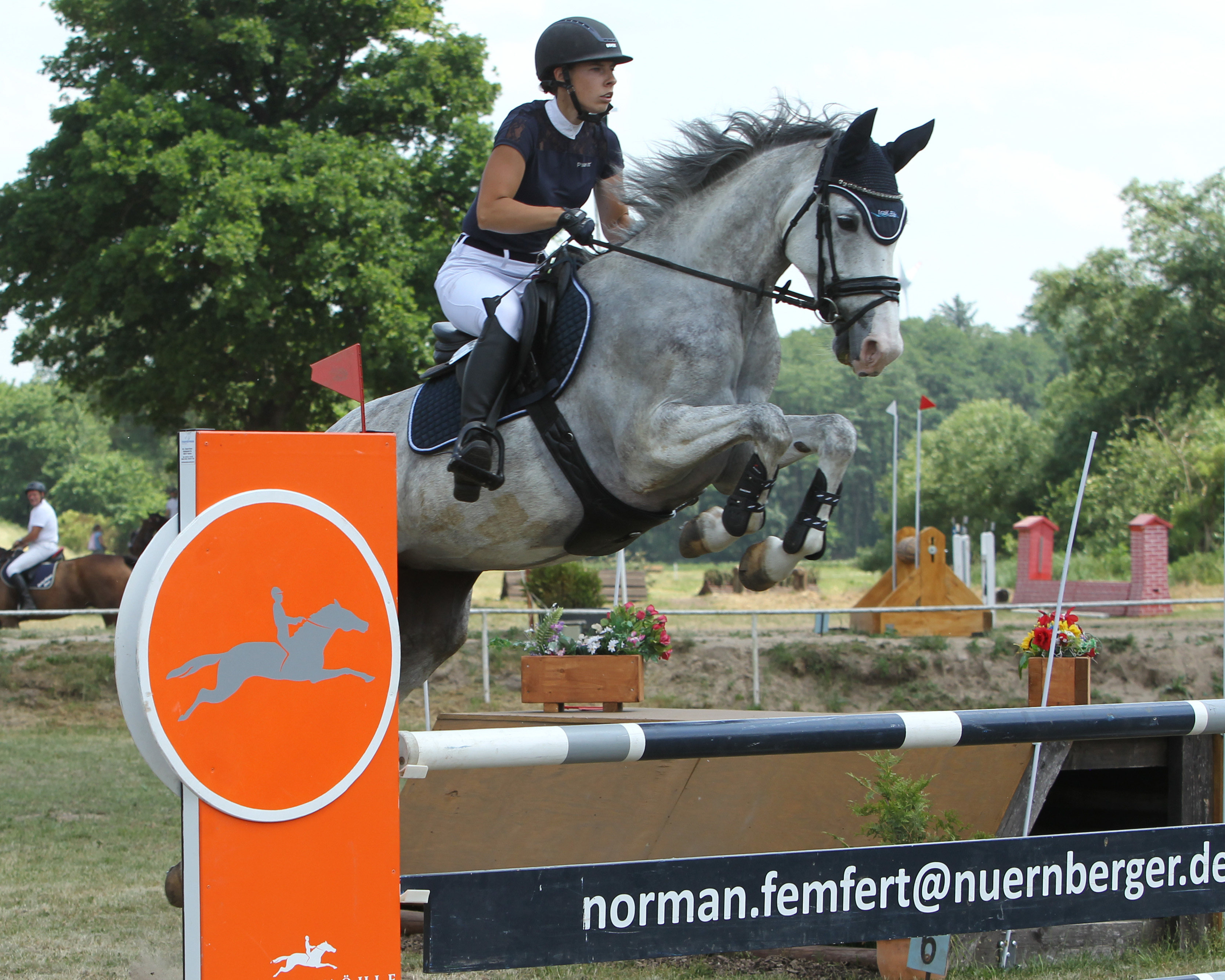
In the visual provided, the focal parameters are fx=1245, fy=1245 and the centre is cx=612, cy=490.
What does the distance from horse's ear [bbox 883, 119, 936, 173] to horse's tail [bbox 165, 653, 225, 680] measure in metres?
2.14

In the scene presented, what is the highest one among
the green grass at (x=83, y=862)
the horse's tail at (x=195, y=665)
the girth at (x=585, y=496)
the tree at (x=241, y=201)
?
the tree at (x=241, y=201)

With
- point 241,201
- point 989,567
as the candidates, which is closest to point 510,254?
point 241,201

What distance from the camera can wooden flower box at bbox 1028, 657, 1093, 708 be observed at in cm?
476

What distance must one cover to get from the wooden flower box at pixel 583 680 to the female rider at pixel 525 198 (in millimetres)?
2367

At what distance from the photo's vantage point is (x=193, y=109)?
1694cm

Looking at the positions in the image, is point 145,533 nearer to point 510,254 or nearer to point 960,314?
point 510,254

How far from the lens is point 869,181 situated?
3.04 m

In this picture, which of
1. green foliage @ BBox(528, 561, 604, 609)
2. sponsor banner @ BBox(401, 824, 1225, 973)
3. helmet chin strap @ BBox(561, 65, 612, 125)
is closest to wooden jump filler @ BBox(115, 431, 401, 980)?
sponsor banner @ BBox(401, 824, 1225, 973)

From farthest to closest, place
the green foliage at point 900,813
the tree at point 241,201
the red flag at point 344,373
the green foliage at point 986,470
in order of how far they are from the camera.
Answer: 1. the green foliage at point 986,470
2. the tree at point 241,201
3. the green foliage at point 900,813
4. the red flag at point 344,373

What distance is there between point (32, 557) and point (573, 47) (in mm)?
11595

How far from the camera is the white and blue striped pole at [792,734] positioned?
6.35ft

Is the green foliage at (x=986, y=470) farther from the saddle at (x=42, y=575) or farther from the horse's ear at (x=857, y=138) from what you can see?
the horse's ear at (x=857, y=138)

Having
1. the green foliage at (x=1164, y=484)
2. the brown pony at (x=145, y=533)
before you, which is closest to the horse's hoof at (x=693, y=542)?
the brown pony at (x=145, y=533)

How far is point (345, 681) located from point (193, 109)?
1689 centimetres
